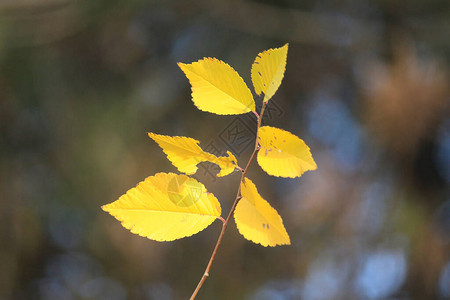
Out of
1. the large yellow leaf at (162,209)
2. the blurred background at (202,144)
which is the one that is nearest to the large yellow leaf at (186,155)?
the large yellow leaf at (162,209)

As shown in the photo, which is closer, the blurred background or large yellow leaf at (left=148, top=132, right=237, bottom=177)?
large yellow leaf at (left=148, top=132, right=237, bottom=177)

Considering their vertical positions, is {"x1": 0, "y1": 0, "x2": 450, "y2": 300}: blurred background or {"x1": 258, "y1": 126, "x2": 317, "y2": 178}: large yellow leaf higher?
{"x1": 258, "y1": 126, "x2": 317, "y2": 178}: large yellow leaf

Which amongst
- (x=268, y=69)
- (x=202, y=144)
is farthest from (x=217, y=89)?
(x=202, y=144)

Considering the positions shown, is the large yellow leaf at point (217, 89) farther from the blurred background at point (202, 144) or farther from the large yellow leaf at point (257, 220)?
the blurred background at point (202, 144)

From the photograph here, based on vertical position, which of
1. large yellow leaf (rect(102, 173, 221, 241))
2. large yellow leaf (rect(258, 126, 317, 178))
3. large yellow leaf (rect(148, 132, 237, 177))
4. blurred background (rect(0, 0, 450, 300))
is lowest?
blurred background (rect(0, 0, 450, 300))

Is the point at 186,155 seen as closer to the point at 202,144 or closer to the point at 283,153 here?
the point at 283,153

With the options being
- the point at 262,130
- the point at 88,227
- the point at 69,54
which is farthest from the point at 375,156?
the point at 262,130

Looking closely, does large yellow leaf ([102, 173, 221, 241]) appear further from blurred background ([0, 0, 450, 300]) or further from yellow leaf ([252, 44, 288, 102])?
blurred background ([0, 0, 450, 300])

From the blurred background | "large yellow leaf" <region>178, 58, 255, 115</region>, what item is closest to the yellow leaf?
"large yellow leaf" <region>178, 58, 255, 115</region>
